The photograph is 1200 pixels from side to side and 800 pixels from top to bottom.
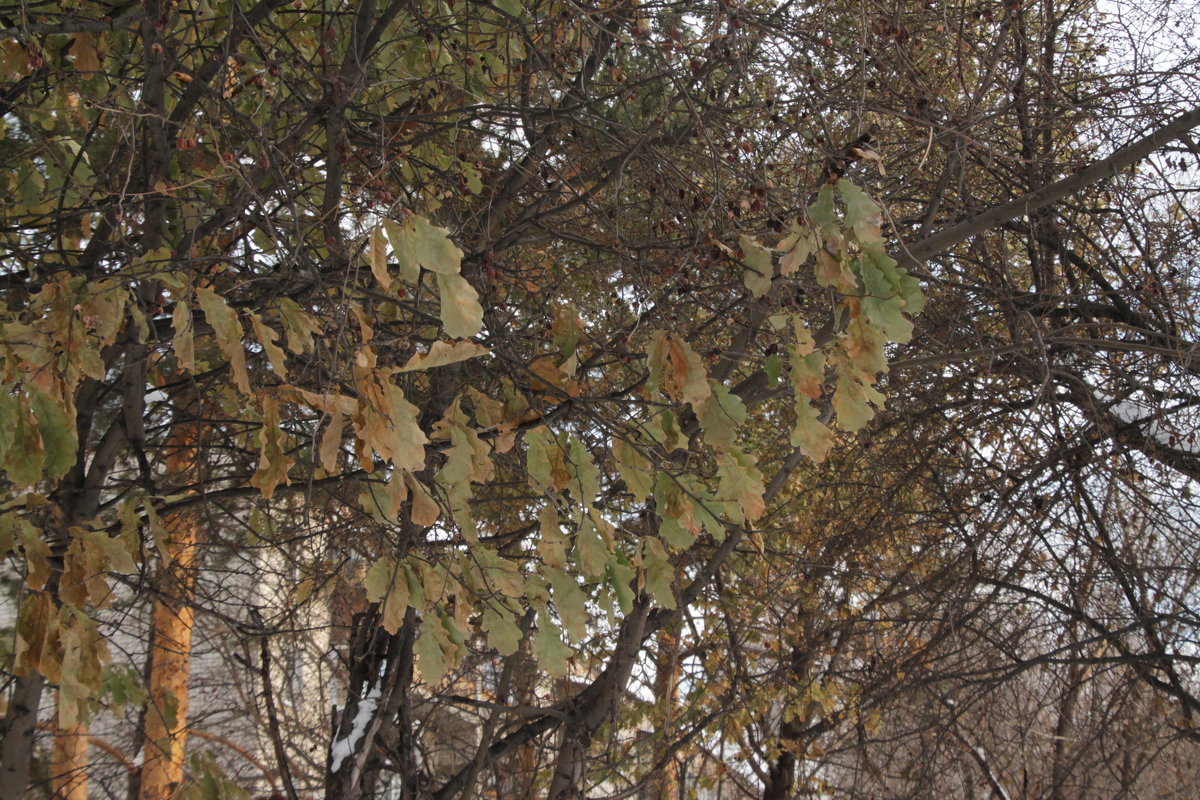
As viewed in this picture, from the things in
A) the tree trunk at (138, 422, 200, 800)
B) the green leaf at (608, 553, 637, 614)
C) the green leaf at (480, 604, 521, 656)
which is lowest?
the green leaf at (480, 604, 521, 656)

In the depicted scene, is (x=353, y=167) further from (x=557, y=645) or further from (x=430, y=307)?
(x=557, y=645)

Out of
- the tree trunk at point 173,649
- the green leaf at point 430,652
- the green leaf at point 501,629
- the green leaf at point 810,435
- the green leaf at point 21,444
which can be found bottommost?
the green leaf at point 430,652

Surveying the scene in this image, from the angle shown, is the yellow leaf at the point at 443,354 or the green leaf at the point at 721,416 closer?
the yellow leaf at the point at 443,354

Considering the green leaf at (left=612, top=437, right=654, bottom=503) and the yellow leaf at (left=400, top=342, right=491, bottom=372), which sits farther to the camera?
the green leaf at (left=612, top=437, right=654, bottom=503)

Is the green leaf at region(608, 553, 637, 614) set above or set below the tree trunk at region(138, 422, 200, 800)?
below

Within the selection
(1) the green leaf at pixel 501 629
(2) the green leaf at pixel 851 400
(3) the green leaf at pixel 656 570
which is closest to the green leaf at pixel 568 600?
(1) the green leaf at pixel 501 629

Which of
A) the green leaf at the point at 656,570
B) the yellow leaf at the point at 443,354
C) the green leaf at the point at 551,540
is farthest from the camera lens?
the green leaf at the point at 656,570

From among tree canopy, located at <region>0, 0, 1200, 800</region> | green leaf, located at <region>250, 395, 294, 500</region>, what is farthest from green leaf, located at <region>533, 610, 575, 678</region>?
green leaf, located at <region>250, 395, 294, 500</region>

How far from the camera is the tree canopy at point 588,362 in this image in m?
2.36

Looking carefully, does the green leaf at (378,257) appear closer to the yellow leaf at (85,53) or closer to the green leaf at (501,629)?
the green leaf at (501,629)

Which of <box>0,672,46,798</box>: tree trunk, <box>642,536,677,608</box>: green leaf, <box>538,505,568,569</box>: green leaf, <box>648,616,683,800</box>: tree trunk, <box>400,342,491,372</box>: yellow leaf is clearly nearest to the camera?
<box>400,342,491,372</box>: yellow leaf

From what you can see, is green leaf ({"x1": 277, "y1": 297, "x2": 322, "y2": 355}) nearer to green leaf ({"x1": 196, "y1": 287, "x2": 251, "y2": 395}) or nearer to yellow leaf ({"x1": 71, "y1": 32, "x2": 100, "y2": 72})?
green leaf ({"x1": 196, "y1": 287, "x2": 251, "y2": 395})

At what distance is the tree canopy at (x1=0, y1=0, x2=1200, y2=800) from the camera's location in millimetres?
2361

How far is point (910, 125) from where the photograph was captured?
4.01 metres
